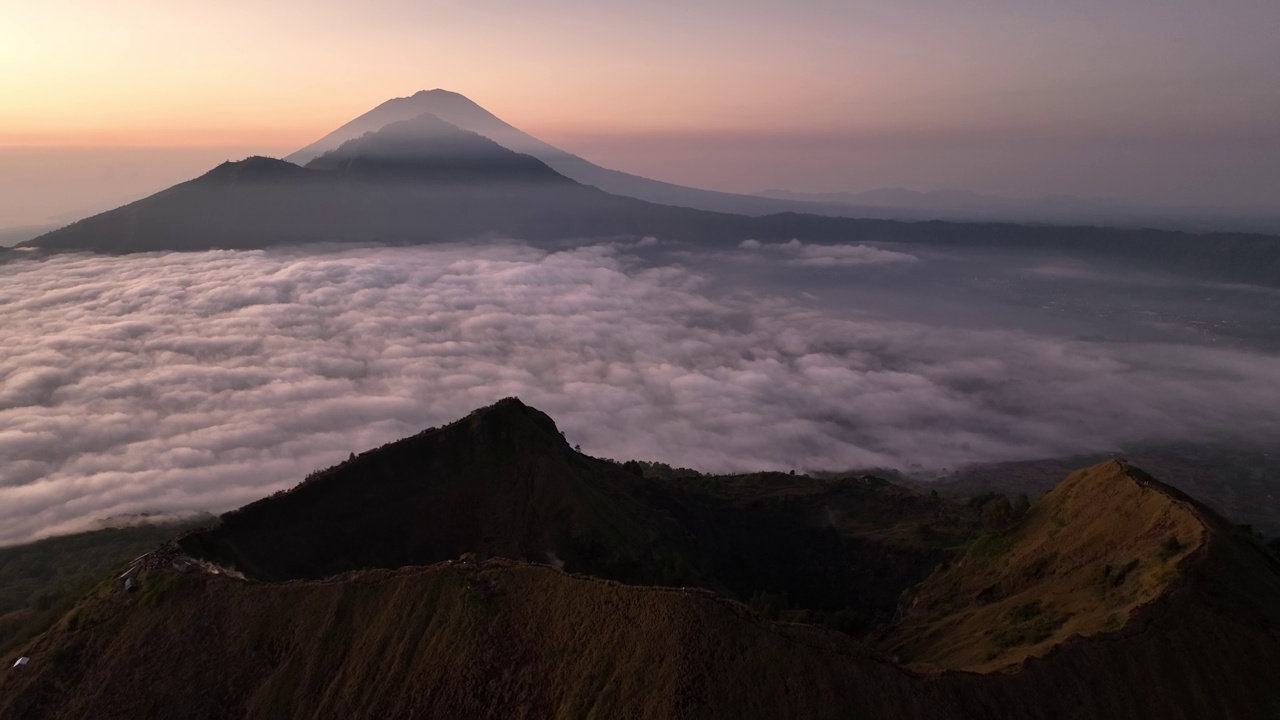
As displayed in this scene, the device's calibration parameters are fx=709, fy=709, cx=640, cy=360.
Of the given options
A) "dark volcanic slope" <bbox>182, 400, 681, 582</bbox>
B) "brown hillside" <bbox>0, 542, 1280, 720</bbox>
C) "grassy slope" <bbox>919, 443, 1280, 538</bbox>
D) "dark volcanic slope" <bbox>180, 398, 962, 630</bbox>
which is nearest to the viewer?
"brown hillside" <bbox>0, 542, 1280, 720</bbox>

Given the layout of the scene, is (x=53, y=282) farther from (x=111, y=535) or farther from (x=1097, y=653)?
(x=1097, y=653)

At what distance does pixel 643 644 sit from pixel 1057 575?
2327 centimetres

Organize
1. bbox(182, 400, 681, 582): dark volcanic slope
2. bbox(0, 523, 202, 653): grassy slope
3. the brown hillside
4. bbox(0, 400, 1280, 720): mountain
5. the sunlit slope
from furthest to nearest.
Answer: bbox(0, 523, 202, 653): grassy slope → bbox(182, 400, 681, 582): dark volcanic slope → the sunlit slope → bbox(0, 400, 1280, 720): mountain → the brown hillside

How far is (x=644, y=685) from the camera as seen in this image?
2395cm

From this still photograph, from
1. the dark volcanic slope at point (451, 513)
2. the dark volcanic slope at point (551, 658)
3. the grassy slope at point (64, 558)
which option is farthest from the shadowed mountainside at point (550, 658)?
the grassy slope at point (64, 558)

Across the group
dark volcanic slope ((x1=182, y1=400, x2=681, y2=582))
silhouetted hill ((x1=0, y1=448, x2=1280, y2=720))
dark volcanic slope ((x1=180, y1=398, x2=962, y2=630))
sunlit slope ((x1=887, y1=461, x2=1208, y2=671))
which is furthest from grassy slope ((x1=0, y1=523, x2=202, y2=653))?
sunlit slope ((x1=887, y1=461, x2=1208, y2=671))

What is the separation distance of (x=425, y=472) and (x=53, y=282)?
183 meters

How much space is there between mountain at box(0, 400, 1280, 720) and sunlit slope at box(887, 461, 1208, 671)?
143 mm

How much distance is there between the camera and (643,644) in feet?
81.9

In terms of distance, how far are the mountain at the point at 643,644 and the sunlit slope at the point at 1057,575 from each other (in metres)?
0.14

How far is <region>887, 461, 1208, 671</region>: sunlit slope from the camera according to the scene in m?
29.1

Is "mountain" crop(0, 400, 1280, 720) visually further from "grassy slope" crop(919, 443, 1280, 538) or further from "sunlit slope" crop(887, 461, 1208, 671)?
"grassy slope" crop(919, 443, 1280, 538)

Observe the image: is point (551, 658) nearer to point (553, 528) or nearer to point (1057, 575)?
point (553, 528)

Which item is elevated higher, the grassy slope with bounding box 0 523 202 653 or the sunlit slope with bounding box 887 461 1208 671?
the sunlit slope with bounding box 887 461 1208 671
